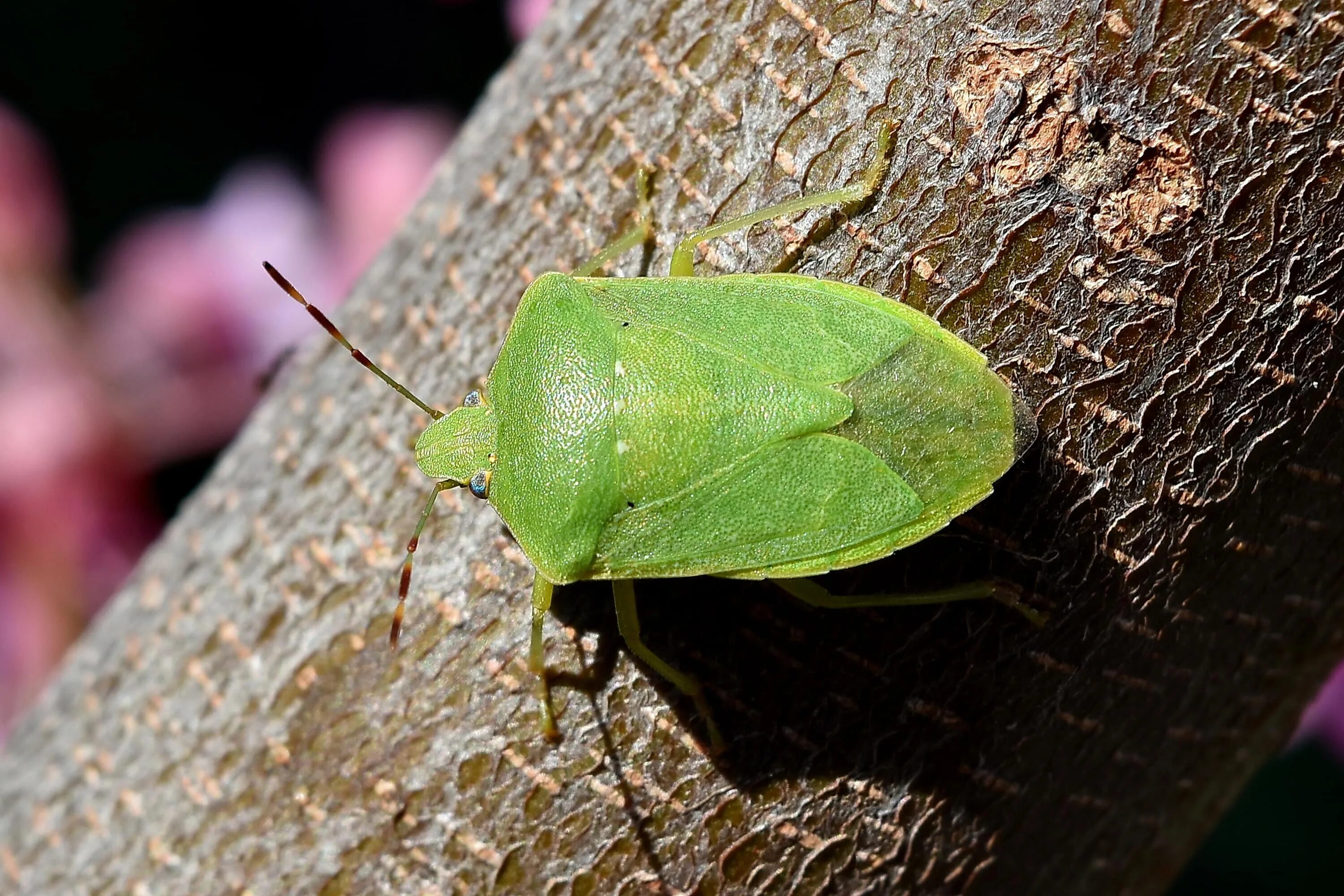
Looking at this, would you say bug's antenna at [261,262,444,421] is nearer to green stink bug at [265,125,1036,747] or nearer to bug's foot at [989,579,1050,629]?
green stink bug at [265,125,1036,747]

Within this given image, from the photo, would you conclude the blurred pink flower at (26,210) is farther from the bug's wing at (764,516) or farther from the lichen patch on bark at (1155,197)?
the lichen patch on bark at (1155,197)

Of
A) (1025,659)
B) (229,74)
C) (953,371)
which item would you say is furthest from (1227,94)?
(229,74)

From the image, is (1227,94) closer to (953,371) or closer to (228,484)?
(953,371)

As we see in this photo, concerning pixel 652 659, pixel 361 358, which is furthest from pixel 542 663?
pixel 361 358

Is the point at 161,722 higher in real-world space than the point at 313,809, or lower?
higher

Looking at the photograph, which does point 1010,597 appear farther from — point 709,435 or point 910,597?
point 709,435

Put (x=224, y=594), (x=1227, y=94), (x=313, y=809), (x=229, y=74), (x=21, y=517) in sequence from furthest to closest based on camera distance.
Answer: (x=229, y=74) → (x=21, y=517) → (x=224, y=594) → (x=313, y=809) → (x=1227, y=94)

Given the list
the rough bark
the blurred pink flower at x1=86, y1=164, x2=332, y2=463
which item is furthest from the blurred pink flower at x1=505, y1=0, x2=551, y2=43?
the rough bark
